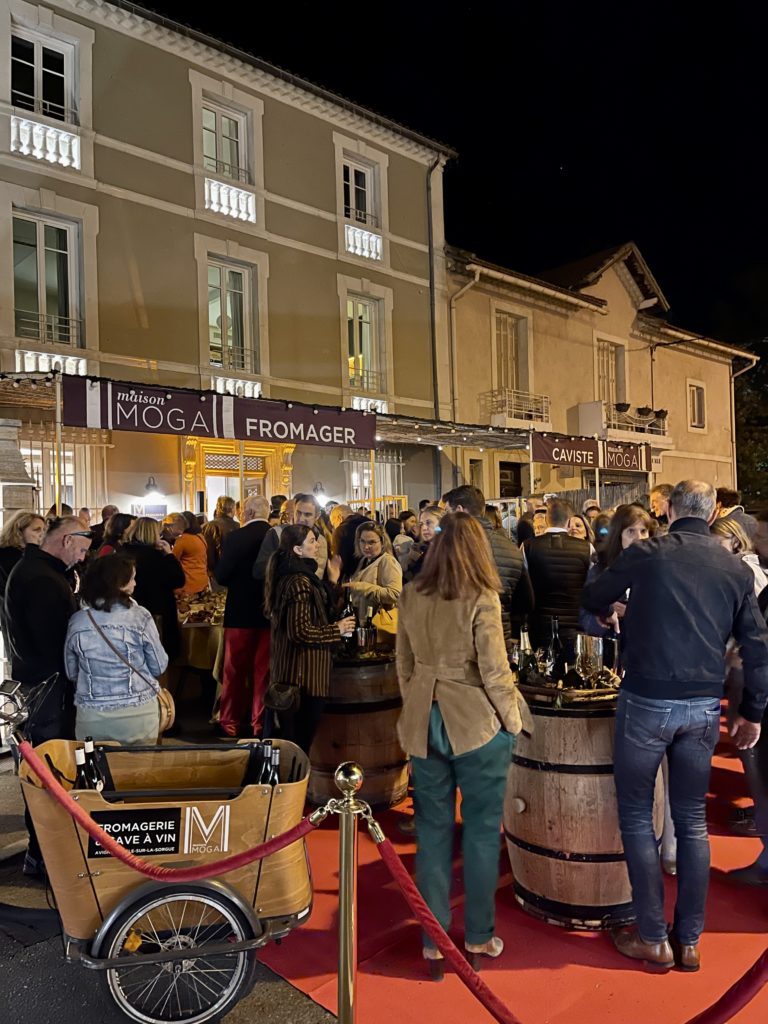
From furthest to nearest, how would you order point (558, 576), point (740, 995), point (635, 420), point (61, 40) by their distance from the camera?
point (635, 420) → point (61, 40) → point (558, 576) → point (740, 995)

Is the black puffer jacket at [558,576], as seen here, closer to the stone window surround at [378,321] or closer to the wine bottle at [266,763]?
the wine bottle at [266,763]

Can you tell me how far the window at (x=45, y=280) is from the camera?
12.3 m

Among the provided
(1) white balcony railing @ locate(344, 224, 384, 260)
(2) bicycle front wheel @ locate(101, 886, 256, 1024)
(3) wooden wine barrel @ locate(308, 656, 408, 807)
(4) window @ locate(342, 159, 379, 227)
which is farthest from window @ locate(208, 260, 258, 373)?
(2) bicycle front wheel @ locate(101, 886, 256, 1024)

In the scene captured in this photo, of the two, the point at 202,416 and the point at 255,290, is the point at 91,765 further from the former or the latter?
the point at 255,290

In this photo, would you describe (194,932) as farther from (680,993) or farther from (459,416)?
(459,416)

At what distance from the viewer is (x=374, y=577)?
236 inches

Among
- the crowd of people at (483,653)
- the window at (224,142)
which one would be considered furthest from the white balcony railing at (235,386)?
the crowd of people at (483,653)

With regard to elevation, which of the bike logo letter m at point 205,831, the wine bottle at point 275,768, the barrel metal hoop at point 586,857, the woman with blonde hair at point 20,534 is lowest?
the barrel metal hoop at point 586,857

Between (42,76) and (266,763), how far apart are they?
12.9 m

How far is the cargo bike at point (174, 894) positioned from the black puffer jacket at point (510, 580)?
8.35ft

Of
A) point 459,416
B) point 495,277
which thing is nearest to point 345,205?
point 495,277

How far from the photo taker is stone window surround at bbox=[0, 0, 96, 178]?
11898mm

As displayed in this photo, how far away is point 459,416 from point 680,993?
50.7 feet

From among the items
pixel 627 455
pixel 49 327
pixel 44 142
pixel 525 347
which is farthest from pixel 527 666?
pixel 525 347
